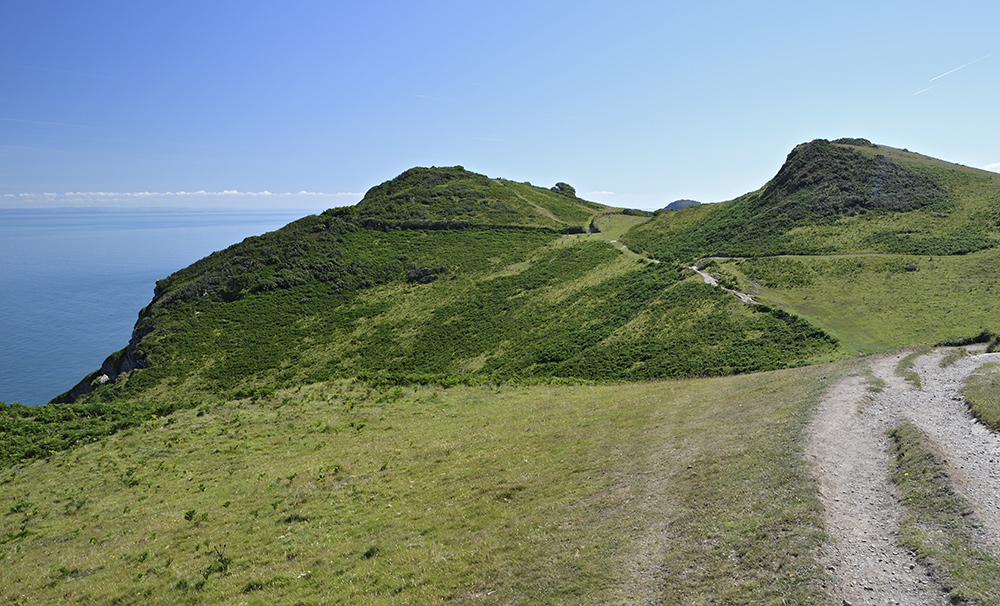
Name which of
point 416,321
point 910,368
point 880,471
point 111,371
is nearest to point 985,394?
point 910,368

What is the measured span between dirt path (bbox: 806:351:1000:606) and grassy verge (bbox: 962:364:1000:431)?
1.17 ft

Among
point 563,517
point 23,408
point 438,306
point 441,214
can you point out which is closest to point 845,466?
point 563,517

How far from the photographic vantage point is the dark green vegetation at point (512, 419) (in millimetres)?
12047

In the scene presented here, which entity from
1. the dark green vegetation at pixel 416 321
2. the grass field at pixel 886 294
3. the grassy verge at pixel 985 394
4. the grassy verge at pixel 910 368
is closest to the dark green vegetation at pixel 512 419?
the grass field at pixel 886 294

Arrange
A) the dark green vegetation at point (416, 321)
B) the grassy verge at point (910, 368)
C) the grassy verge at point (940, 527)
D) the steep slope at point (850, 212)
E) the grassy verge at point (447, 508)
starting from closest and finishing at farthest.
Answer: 1. the grassy verge at point (940, 527)
2. the grassy verge at point (447, 508)
3. the grassy verge at point (910, 368)
4. the dark green vegetation at point (416, 321)
5. the steep slope at point (850, 212)

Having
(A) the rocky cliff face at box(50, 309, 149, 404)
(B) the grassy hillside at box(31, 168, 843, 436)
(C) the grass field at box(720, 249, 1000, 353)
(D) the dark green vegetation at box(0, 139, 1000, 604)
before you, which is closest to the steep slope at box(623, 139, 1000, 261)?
(D) the dark green vegetation at box(0, 139, 1000, 604)

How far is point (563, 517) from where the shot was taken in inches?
549

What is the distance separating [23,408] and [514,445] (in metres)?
32.7

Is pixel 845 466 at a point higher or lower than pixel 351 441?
higher

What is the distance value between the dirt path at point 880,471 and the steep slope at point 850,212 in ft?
117

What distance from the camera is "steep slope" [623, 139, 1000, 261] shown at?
49.9 meters

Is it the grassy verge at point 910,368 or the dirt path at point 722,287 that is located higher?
the dirt path at point 722,287

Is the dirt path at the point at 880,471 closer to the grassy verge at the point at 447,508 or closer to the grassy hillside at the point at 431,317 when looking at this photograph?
the grassy verge at the point at 447,508

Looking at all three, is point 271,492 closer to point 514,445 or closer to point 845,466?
point 514,445
